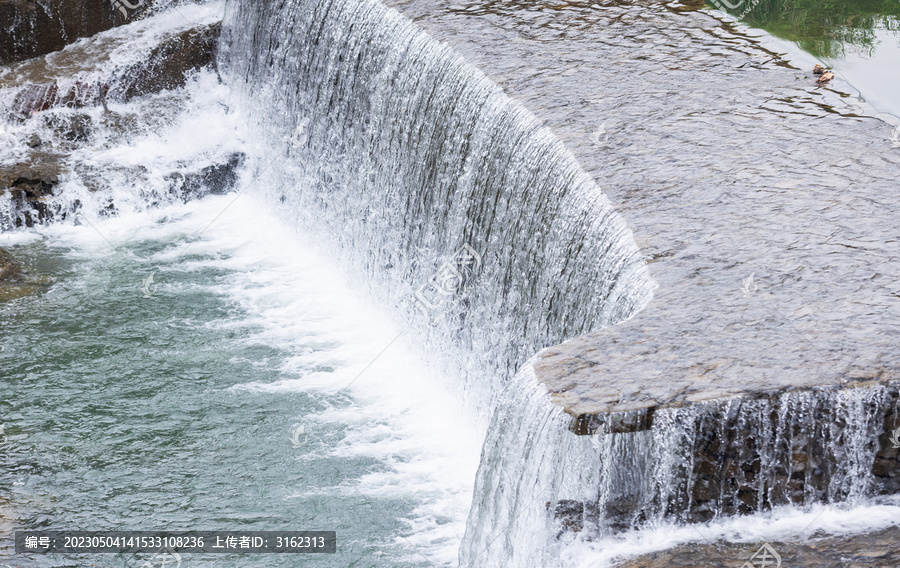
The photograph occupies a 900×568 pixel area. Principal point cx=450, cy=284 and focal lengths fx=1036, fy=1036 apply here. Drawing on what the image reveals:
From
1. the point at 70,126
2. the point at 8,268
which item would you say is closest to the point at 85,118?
the point at 70,126

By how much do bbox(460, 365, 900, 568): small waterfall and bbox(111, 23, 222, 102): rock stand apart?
8005 millimetres

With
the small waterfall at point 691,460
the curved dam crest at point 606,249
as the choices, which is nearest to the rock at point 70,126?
the curved dam crest at point 606,249

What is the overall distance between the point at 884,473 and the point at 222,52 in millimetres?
9032

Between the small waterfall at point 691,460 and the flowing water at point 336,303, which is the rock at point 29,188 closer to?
the flowing water at point 336,303

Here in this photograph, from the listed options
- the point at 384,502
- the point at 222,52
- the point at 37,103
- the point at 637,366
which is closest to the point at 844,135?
the point at 637,366

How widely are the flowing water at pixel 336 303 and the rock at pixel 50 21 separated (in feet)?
2.12

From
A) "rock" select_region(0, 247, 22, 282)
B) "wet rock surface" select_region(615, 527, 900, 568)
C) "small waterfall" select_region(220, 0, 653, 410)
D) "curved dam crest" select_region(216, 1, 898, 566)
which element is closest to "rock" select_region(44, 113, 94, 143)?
"small waterfall" select_region(220, 0, 653, 410)

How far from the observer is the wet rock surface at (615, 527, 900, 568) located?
4055mm

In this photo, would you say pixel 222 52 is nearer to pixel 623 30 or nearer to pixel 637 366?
pixel 623 30

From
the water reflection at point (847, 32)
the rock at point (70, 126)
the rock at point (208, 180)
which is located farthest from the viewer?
the rock at point (70, 126)

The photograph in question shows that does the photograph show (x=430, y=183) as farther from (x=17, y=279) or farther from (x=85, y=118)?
(x=85, y=118)

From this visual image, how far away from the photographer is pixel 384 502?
6.20 meters

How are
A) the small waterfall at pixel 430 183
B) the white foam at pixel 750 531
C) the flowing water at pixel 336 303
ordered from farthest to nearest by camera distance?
the small waterfall at pixel 430 183, the flowing water at pixel 336 303, the white foam at pixel 750 531

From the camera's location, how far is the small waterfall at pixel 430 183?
584 centimetres
